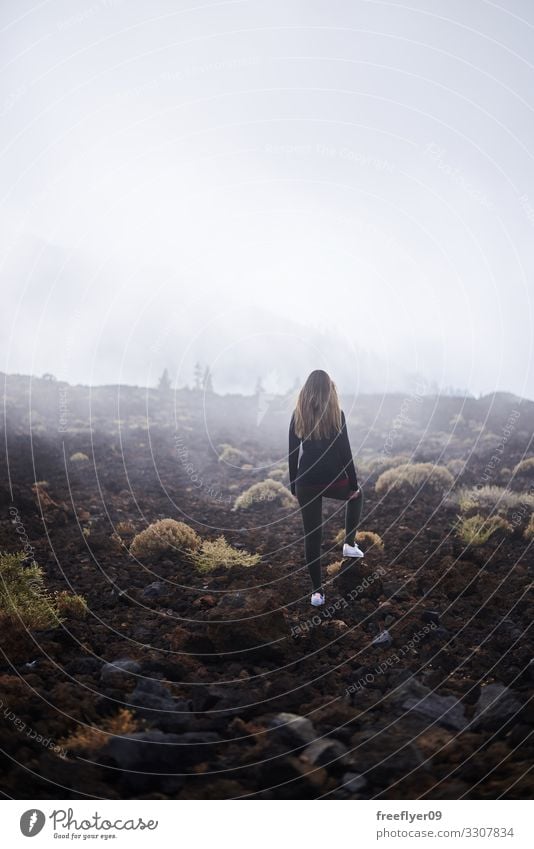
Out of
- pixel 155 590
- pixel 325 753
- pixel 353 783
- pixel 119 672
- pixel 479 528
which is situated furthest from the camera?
pixel 479 528

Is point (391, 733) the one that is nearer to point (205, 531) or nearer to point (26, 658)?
point (26, 658)

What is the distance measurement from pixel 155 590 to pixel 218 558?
55.9 inches

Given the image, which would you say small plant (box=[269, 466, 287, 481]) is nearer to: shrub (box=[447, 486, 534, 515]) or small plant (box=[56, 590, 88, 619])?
shrub (box=[447, 486, 534, 515])

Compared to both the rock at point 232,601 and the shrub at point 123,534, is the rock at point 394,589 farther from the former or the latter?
the shrub at point 123,534

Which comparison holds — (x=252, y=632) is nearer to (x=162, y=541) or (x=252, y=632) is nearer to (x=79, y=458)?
(x=162, y=541)

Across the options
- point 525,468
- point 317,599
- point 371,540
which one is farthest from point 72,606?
point 525,468

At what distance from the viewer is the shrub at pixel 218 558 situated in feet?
25.4

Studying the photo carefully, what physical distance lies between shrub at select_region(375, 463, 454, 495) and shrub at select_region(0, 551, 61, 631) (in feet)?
30.5

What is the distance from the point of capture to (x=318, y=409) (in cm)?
619

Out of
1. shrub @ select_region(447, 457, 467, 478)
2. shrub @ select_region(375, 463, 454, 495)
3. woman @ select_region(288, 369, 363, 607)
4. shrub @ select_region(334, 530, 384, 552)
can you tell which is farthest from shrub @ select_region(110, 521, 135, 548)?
shrub @ select_region(447, 457, 467, 478)

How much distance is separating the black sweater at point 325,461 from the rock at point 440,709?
268 cm

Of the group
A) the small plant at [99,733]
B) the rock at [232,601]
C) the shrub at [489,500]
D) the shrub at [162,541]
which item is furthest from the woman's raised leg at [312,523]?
the shrub at [489,500]

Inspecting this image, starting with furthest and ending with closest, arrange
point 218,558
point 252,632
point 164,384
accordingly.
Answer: point 164,384
point 218,558
point 252,632

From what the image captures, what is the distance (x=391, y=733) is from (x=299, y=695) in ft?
3.38
